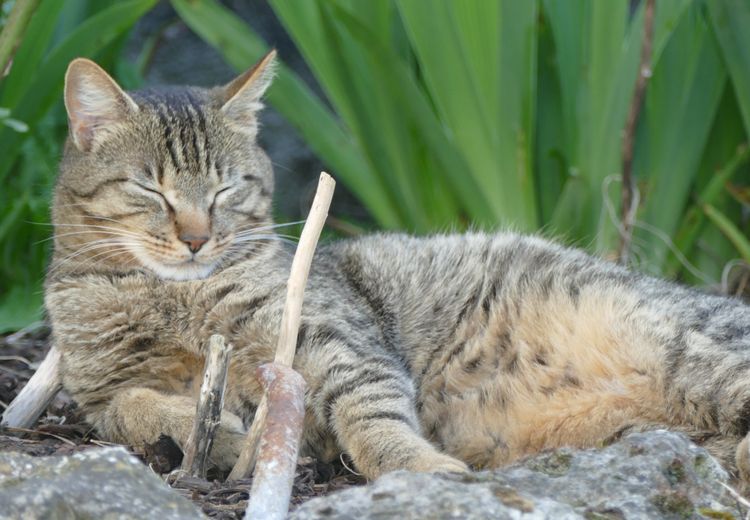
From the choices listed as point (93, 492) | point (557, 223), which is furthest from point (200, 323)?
point (557, 223)

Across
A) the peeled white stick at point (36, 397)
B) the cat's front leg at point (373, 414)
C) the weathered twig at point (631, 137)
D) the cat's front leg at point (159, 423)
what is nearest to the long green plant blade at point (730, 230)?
the weathered twig at point (631, 137)

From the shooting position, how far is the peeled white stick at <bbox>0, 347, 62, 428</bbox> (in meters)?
3.13

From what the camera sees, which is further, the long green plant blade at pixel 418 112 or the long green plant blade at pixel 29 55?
the long green plant blade at pixel 418 112

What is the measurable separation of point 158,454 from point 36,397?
619 mm

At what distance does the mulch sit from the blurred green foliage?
612 millimetres

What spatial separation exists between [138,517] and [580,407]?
149 cm

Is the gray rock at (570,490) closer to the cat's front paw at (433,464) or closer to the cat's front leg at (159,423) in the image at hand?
the cat's front paw at (433,464)

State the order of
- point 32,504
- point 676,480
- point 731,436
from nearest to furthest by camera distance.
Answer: point 32,504 → point 676,480 → point 731,436

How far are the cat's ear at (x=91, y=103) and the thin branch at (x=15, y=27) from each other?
13.9 inches

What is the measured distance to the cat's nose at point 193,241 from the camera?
3129mm

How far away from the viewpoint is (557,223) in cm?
444

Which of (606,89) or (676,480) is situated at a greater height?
(606,89)

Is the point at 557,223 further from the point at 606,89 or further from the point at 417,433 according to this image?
the point at 417,433

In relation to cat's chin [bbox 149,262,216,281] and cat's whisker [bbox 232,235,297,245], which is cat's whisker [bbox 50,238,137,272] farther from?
cat's whisker [bbox 232,235,297,245]
